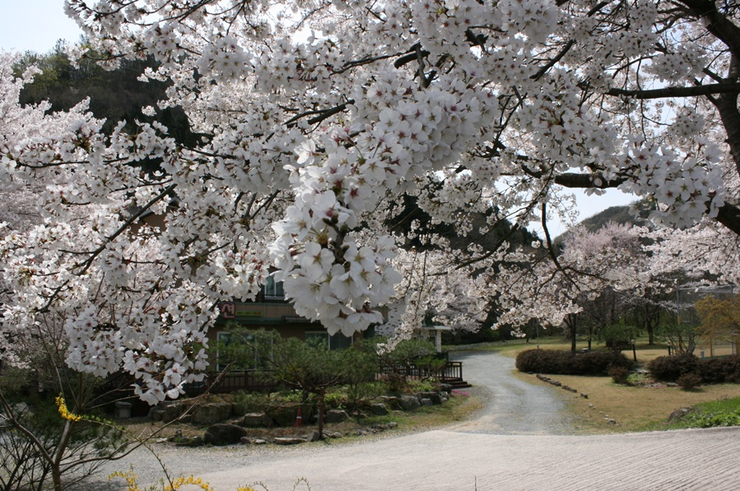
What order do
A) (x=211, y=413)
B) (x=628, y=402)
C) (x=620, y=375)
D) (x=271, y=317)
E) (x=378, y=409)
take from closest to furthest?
(x=211, y=413)
(x=378, y=409)
(x=628, y=402)
(x=620, y=375)
(x=271, y=317)

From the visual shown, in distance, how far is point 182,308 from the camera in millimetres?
3373

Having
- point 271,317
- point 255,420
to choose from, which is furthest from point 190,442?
point 271,317

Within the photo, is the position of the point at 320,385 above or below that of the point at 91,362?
below

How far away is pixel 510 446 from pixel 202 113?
7.74m

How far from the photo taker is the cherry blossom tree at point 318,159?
1.49 m

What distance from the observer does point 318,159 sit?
1741mm

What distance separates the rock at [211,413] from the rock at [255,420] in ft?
3.21

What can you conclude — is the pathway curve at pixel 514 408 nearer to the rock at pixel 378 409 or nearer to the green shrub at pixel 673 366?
the rock at pixel 378 409

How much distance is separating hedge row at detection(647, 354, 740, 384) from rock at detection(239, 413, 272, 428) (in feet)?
44.4

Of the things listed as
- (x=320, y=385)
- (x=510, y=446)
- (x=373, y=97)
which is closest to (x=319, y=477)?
(x=510, y=446)

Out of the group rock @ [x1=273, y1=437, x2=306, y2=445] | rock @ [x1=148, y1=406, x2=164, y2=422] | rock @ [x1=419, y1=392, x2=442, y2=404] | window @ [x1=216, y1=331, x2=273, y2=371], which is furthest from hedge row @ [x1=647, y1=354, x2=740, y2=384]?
rock @ [x1=148, y1=406, x2=164, y2=422]

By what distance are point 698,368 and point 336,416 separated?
40.4ft

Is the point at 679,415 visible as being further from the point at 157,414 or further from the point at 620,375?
the point at 157,414

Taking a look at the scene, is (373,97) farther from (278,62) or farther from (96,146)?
(96,146)
